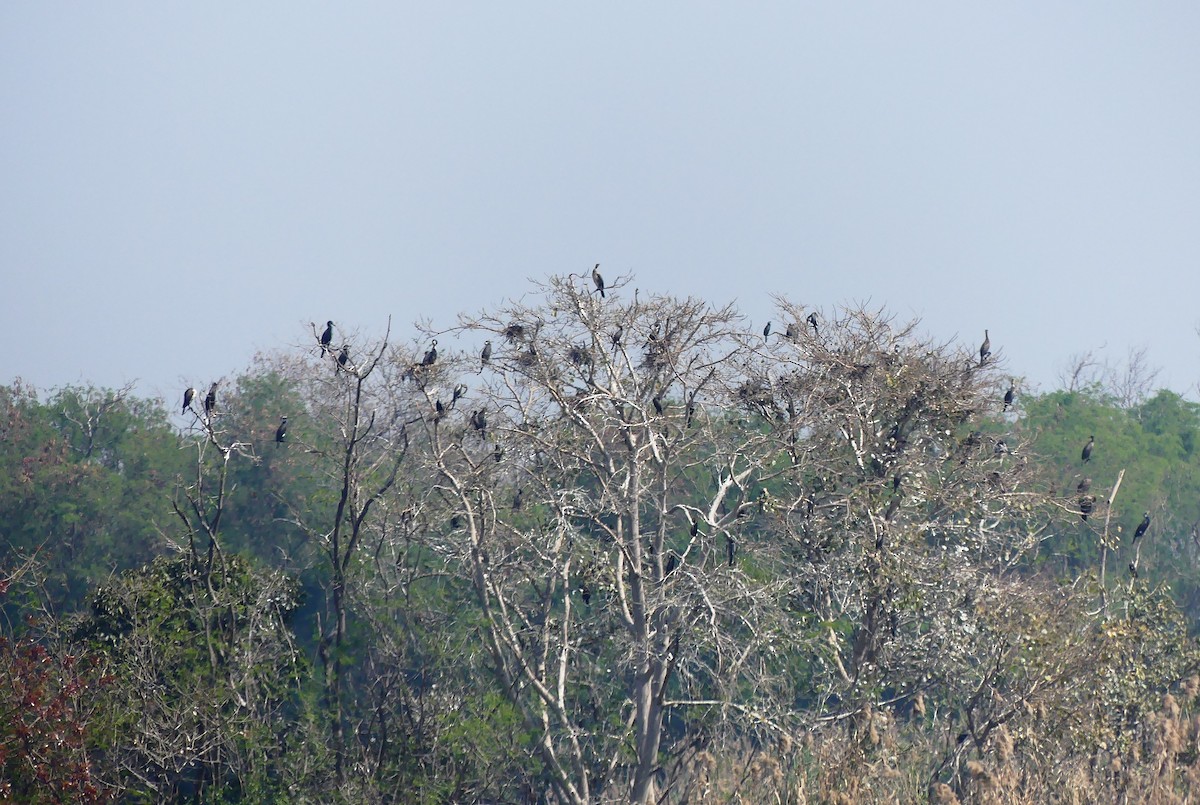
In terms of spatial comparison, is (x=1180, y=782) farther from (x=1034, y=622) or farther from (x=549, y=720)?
(x=549, y=720)

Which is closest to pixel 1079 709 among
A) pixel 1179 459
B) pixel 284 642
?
pixel 284 642

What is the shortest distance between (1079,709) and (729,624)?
3.98m

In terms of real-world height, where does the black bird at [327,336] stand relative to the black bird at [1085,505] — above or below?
above

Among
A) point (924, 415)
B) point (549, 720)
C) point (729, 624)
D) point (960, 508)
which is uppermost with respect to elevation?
point (924, 415)

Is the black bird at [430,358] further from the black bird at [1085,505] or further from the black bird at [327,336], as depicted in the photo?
the black bird at [1085,505]

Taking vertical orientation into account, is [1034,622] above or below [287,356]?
below

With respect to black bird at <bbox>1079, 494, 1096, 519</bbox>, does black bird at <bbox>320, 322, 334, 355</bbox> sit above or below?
above

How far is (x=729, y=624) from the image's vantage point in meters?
15.4

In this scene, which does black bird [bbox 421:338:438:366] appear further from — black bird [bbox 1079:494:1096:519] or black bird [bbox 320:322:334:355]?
black bird [bbox 1079:494:1096:519]

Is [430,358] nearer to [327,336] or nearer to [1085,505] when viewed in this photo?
[327,336]

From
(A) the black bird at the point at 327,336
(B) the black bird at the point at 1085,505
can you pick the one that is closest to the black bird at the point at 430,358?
(A) the black bird at the point at 327,336

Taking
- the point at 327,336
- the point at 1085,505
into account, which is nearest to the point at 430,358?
the point at 327,336

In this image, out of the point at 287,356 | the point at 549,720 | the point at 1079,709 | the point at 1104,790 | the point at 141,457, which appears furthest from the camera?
the point at 287,356

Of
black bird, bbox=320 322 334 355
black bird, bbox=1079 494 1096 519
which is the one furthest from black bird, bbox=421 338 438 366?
black bird, bbox=1079 494 1096 519
